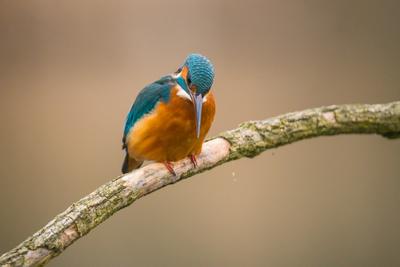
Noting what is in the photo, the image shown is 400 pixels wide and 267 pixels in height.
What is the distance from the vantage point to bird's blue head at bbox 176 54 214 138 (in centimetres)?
167

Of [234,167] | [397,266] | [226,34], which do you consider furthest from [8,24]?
[397,266]

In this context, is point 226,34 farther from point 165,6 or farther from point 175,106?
point 175,106

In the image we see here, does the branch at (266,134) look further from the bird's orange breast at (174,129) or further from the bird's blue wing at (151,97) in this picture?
the bird's blue wing at (151,97)

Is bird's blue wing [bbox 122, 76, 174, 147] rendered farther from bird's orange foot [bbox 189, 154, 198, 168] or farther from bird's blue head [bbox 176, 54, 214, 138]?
bird's orange foot [bbox 189, 154, 198, 168]

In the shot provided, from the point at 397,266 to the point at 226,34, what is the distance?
1.49 meters

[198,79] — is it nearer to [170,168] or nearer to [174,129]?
[174,129]

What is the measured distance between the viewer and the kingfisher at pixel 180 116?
1.69m

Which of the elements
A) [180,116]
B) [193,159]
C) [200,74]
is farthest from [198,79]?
[193,159]

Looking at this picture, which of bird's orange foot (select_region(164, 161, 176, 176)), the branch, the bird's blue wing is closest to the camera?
the branch

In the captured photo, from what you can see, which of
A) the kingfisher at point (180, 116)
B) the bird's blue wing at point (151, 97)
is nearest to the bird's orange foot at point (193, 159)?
the kingfisher at point (180, 116)

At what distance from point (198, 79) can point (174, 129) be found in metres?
0.18

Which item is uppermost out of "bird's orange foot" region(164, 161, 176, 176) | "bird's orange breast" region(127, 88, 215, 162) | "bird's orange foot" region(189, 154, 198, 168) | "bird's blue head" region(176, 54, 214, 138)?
"bird's blue head" region(176, 54, 214, 138)

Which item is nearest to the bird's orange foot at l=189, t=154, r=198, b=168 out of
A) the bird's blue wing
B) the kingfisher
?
the kingfisher

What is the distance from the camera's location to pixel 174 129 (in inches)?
68.1
